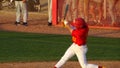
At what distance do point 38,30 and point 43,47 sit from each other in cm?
534

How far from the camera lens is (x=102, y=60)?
566 inches

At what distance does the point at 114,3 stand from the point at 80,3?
1697 millimetres

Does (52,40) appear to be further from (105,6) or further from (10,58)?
(105,6)

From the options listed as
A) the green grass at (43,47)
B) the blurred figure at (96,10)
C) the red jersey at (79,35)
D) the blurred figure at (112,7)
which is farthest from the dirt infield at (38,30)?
the red jersey at (79,35)

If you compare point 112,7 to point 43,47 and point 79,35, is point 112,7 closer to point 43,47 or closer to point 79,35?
point 43,47

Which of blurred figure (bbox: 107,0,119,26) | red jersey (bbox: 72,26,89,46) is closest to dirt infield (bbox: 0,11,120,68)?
blurred figure (bbox: 107,0,119,26)

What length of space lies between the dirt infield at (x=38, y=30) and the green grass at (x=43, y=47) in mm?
699

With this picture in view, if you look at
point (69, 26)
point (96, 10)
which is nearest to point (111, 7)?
point (96, 10)

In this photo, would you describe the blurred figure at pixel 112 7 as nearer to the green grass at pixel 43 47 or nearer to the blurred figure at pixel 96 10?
the blurred figure at pixel 96 10

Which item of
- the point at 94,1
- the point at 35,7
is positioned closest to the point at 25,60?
the point at 94,1

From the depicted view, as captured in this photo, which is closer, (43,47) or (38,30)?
(43,47)

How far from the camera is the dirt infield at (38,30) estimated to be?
43.9 feet

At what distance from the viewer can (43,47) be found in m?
16.5

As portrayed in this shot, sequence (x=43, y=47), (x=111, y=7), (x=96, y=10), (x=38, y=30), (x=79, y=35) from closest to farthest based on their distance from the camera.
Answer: (x=79, y=35), (x=43, y=47), (x=38, y=30), (x=111, y=7), (x=96, y=10)
